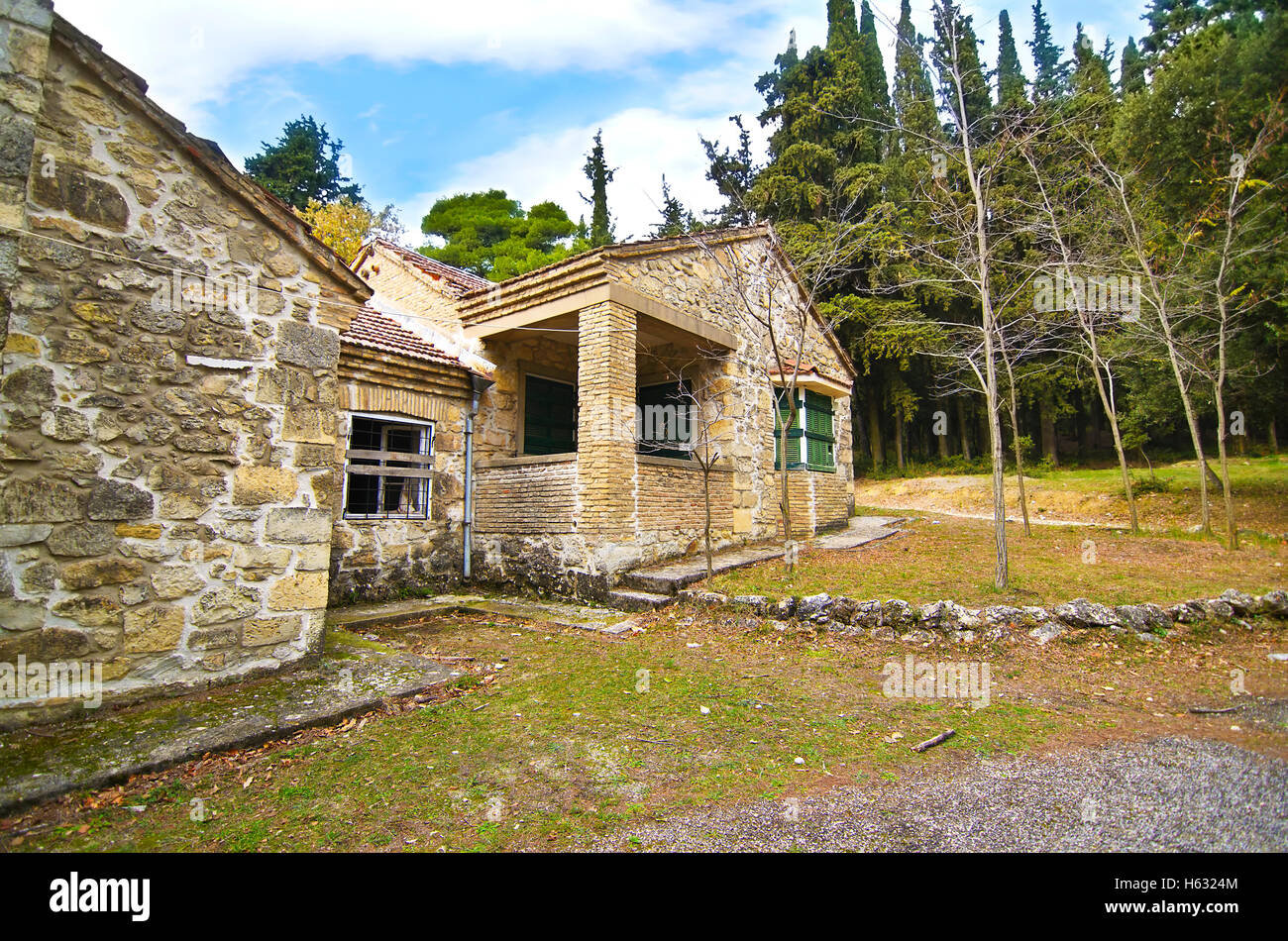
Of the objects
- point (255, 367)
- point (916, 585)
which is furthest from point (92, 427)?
point (916, 585)

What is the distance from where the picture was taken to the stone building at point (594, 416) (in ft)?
26.3

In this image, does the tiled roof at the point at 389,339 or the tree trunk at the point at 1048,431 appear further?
the tree trunk at the point at 1048,431

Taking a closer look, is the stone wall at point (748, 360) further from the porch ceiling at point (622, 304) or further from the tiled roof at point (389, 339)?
the tiled roof at point (389, 339)

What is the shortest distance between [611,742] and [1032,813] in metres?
2.23

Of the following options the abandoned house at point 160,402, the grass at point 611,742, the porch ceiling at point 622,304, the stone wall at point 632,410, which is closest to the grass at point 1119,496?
the stone wall at point 632,410

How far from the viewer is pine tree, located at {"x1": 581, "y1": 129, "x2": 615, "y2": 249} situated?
26.8m

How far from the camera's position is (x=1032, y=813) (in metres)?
2.69

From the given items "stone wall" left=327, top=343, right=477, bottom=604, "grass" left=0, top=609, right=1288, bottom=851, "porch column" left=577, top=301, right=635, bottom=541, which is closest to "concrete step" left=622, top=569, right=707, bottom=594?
"porch column" left=577, top=301, right=635, bottom=541

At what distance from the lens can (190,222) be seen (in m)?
4.25

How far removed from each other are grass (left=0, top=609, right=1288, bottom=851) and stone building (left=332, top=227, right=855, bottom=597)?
254 centimetres

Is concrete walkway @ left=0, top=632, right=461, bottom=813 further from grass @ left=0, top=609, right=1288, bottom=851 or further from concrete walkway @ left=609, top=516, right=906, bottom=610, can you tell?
concrete walkway @ left=609, top=516, right=906, bottom=610

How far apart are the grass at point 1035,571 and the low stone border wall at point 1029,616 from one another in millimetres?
→ 270

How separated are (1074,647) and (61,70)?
9045mm
